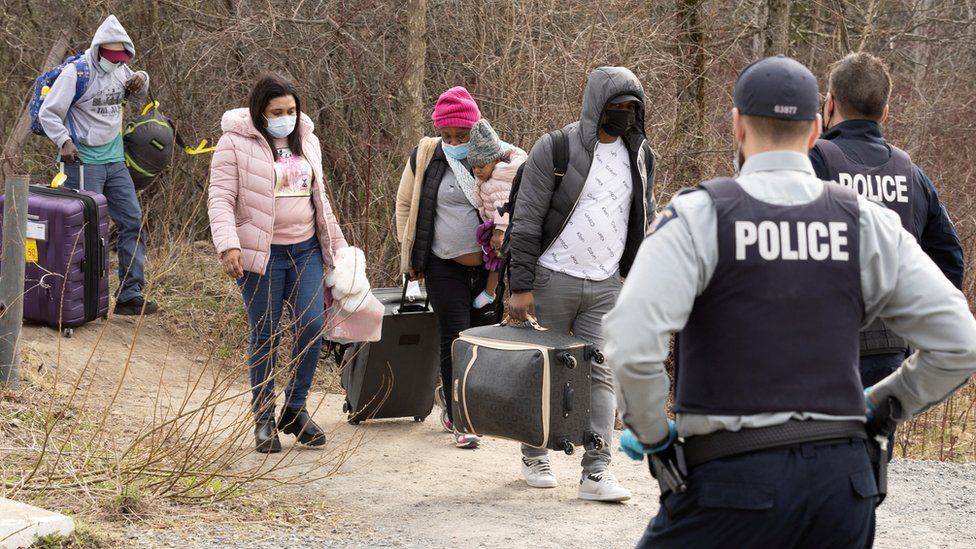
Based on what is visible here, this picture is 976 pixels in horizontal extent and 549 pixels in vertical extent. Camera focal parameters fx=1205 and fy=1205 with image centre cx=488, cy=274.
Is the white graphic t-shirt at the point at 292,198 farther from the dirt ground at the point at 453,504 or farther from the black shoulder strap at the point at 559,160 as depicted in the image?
the black shoulder strap at the point at 559,160

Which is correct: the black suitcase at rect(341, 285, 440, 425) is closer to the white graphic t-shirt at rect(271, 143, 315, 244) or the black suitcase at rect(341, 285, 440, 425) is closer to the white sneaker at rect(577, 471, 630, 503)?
the white graphic t-shirt at rect(271, 143, 315, 244)

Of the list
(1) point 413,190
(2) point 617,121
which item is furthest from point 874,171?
(1) point 413,190

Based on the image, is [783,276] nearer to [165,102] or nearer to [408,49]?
[408,49]

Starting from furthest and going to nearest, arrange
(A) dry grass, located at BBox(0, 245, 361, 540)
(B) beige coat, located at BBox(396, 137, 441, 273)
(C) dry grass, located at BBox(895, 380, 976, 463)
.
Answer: (C) dry grass, located at BBox(895, 380, 976, 463)
(B) beige coat, located at BBox(396, 137, 441, 273)
(A) dry grass, located at BBox(0, 245, 361, 540)

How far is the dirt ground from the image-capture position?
15.9ft

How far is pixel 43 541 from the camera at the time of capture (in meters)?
4.18

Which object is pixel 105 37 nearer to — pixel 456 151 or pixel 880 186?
pixel 456 151

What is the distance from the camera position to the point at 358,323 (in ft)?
20.5

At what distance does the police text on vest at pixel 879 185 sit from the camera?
396 centimetres

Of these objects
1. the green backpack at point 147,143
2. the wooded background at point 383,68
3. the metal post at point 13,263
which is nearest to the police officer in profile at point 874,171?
the metal post at point 13,263

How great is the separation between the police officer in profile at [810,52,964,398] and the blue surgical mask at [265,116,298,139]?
2786mm

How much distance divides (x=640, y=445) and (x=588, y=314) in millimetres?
2821

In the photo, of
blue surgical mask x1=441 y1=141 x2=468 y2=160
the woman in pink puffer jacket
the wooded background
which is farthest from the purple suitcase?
blue surgical mask x1=441 y1=141 x2=468 y2=160

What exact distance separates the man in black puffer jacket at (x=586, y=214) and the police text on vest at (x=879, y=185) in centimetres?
139
